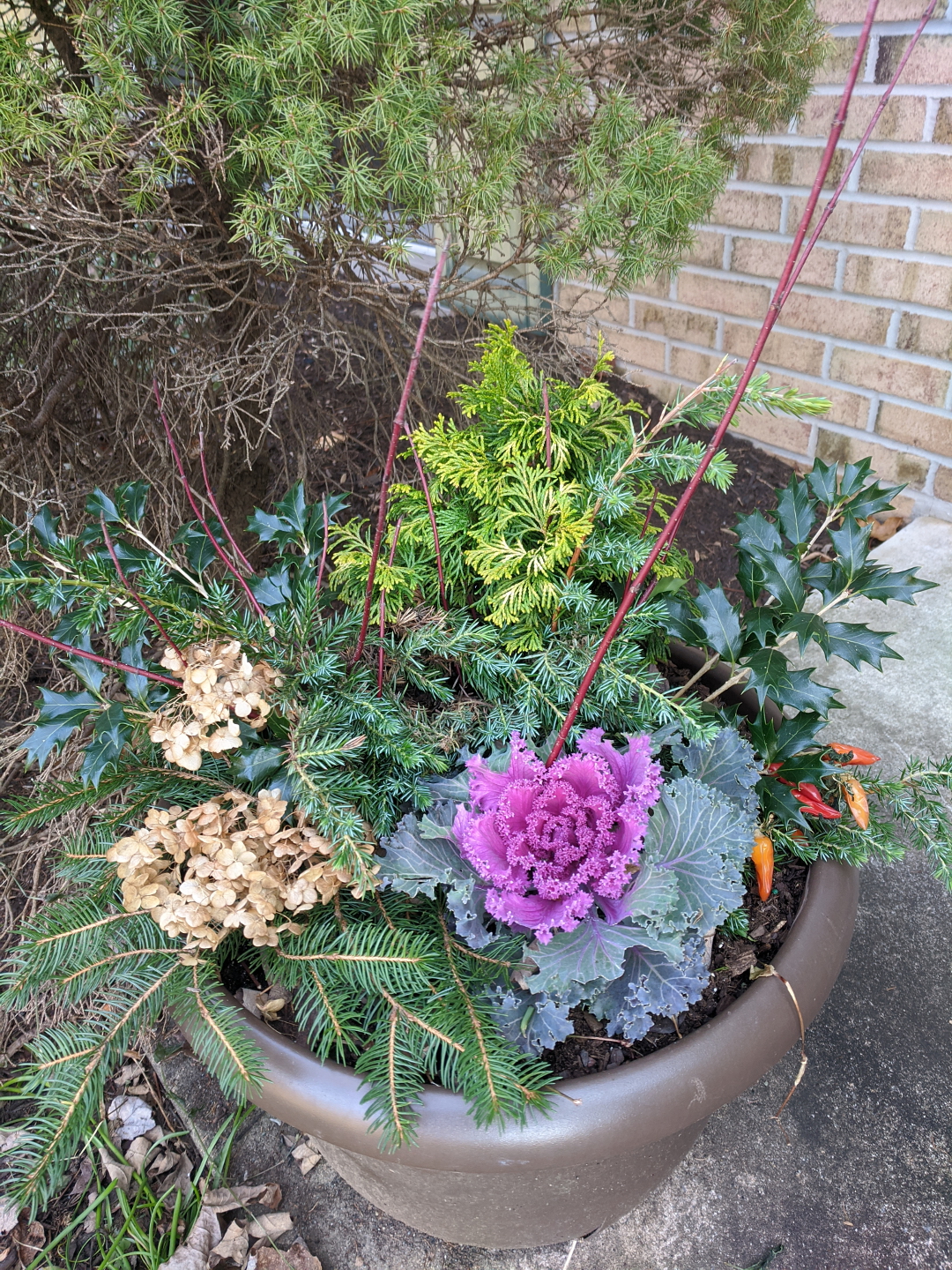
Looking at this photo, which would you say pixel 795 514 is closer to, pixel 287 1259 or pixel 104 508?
pixel 104 508

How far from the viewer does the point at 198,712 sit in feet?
3.12

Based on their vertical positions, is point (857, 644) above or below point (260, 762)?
above

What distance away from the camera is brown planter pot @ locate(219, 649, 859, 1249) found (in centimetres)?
92

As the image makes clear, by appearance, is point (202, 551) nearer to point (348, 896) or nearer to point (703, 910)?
point (348, 896)

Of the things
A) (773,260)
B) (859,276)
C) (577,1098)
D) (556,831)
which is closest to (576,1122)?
(577,1098)

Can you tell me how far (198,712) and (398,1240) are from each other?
3.17 feet

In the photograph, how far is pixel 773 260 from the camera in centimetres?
275

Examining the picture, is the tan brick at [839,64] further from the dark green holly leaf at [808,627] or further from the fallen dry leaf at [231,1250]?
the fallen dry leaf at [231,1250]

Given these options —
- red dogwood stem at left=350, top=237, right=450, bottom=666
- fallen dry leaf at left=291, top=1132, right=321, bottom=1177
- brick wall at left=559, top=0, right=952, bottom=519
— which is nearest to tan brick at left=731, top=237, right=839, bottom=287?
brick wall at left=559, top=0, right=952, bottom=519

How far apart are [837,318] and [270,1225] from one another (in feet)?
9.00

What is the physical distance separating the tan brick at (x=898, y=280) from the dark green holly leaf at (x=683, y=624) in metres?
1.77

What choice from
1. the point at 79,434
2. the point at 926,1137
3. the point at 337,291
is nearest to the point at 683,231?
the point at 337,291

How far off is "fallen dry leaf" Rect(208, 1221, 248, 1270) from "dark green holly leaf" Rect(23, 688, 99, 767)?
86 cm

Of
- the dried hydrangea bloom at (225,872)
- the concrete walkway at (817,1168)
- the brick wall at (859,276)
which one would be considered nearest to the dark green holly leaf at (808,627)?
the dried hydrangea bloom at (225,872)
